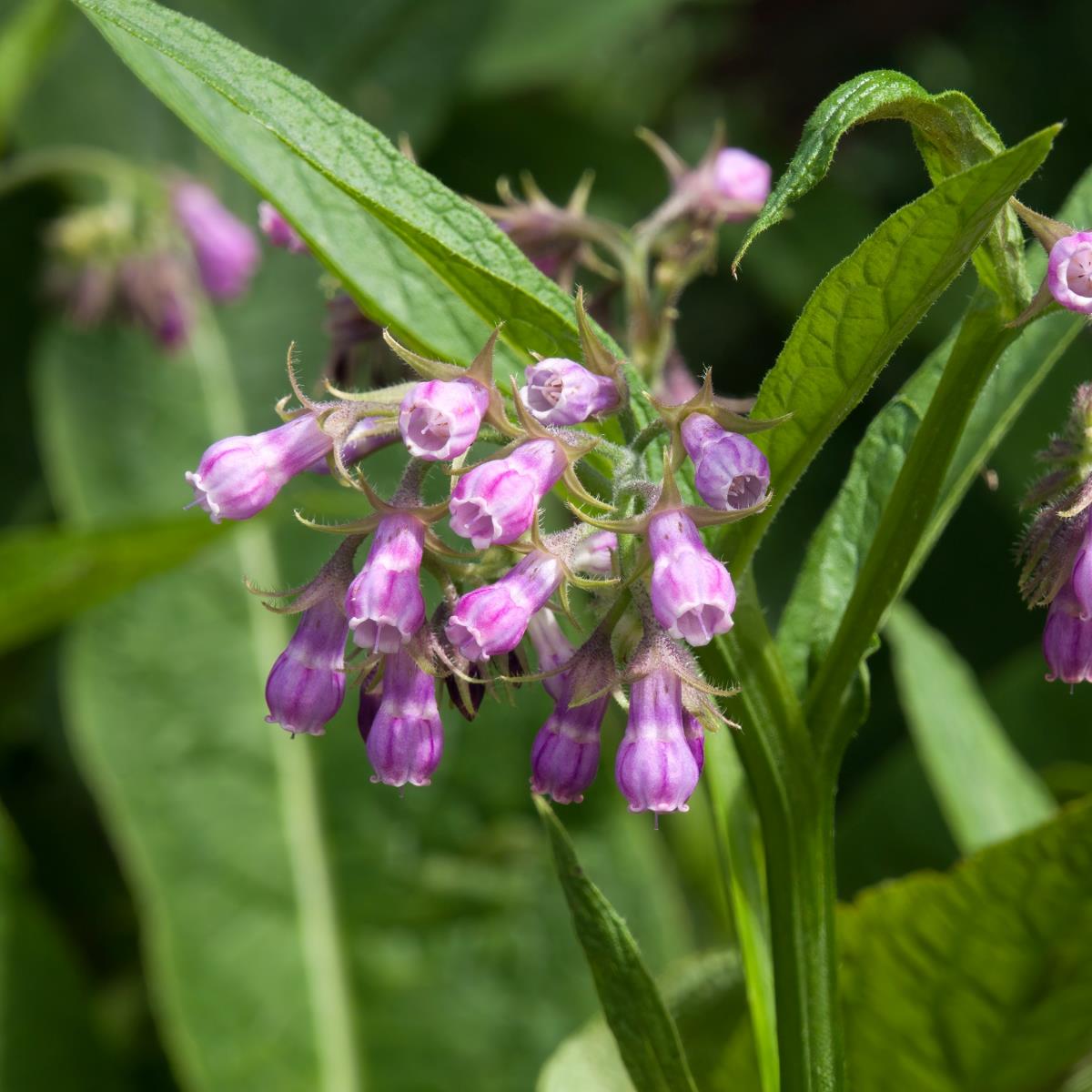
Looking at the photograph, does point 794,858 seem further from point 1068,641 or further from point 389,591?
point 389,591

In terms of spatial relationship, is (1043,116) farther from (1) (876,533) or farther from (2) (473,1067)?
(1) (876,533)

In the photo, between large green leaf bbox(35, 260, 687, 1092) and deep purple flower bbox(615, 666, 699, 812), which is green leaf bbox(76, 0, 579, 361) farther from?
large green leaf bbox(35, 260, 687, 1092)

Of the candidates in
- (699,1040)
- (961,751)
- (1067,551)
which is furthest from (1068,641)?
(961,751)

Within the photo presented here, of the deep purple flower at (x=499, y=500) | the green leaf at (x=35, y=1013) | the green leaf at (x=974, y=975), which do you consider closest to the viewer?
the deep purple flower at (x=499, y=500)

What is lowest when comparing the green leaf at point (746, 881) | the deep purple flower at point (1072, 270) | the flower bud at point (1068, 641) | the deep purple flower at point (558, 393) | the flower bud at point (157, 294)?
the green leaf at point (746, 881)

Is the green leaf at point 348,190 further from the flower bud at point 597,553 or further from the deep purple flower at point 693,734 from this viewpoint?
the deep purple flower at point 693,734

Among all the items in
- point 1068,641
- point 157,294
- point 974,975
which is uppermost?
Result: point 157,294

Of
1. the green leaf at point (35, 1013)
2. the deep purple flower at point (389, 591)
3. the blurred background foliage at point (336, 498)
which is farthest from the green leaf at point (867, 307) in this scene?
the green leaf at point (35, 1013)
